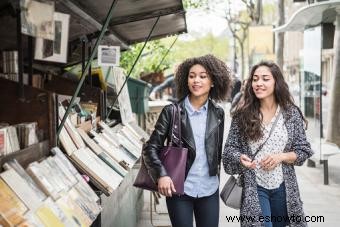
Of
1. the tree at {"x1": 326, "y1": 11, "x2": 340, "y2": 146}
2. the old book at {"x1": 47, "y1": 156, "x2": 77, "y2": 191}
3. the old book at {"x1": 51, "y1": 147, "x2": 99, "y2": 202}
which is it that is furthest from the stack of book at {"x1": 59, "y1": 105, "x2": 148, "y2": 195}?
the tree at {"x1": 326, "y1": 11, "x2": 340, "y2": 146}

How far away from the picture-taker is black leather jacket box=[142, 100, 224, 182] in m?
3.41

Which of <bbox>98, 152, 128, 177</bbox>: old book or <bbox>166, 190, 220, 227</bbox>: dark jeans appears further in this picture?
<bbox>98, 152, 128, 177</bbox>: old book

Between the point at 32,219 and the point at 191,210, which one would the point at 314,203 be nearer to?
the point at 191,210

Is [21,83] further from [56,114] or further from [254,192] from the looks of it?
[254,192]

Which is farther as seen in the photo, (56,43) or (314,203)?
(314,203)

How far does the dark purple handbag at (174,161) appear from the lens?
3365mm

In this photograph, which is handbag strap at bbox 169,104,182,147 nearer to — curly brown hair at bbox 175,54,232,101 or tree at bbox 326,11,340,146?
curly brown hair at bbox 175,54,232,101

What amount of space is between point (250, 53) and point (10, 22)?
101ft

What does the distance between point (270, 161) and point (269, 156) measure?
4 cm

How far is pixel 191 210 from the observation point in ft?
11.7

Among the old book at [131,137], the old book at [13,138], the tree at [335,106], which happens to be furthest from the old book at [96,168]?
the tree at [335,106]

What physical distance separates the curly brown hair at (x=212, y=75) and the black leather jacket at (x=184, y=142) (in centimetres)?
24

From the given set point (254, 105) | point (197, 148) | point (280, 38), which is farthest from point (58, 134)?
point (280, 38)

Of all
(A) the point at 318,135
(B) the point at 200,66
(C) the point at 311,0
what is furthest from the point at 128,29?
(C) the point at 311,0
